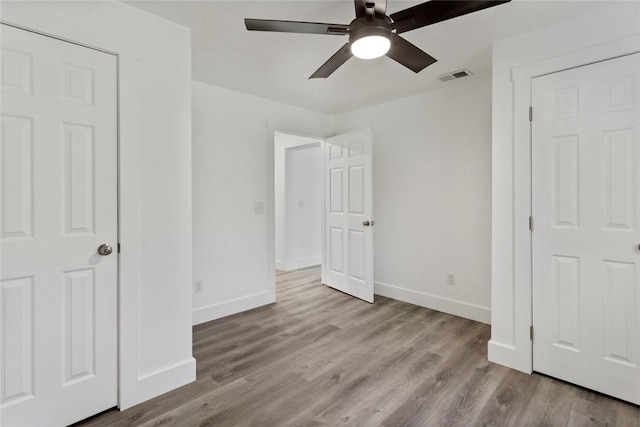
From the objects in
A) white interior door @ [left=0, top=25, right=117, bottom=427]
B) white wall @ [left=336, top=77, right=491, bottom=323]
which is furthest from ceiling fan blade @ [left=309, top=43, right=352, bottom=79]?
white wall @ [left=336, top=77, right=491, bottom=323]

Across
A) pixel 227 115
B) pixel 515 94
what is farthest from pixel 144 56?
pixel 515 94

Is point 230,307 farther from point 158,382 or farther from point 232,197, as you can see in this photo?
point 158,382

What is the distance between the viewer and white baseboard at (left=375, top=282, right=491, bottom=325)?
10.3 feet

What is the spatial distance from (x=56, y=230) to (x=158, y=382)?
1.10m

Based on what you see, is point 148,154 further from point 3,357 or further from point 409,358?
point 409,358

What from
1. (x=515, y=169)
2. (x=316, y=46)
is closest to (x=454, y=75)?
(x=515, y=169)

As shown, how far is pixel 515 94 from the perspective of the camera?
7.43 feet

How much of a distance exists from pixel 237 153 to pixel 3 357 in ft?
7.95

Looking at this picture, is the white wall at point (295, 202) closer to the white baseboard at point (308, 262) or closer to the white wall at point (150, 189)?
the white baseboard at point (308, 262)

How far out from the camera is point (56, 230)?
1662 mm

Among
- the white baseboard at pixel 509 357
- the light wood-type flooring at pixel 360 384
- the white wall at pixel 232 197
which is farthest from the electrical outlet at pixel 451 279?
the white wall at pixel 232 197

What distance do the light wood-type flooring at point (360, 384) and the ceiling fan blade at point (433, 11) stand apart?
2.11m

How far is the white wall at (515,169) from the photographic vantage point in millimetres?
2100

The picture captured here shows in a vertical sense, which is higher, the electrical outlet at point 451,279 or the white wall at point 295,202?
the white wall at point 295,202
